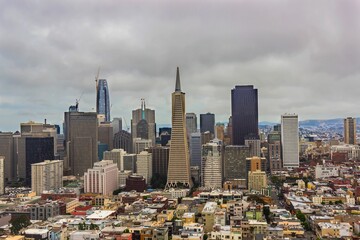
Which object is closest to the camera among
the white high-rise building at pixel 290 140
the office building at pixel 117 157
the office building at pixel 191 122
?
the office building at pixel 117 157

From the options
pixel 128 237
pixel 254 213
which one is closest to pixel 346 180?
pixel 254 213

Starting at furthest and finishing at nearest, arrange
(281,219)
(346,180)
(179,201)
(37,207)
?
(346,180)
(179,201)
(37,207)
(281,219)

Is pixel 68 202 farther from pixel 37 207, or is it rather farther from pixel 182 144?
pixel 182 144

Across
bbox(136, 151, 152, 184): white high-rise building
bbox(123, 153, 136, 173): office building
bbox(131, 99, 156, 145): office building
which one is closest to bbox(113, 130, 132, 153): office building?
bbox(131, 99, 156, 145): office building

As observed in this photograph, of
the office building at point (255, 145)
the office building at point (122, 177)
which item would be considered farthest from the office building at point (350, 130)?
the office building at point (122, 177)

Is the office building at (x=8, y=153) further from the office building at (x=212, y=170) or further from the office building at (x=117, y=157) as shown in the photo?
the office building at (x=212, y=170)

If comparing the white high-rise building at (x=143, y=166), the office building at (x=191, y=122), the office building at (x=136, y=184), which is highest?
the office building at (x=191, y=122)

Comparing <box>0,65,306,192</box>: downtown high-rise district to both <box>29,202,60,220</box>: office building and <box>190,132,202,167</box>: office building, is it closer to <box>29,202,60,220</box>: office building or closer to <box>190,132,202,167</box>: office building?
<box>190,132,202,167</box>: office building
